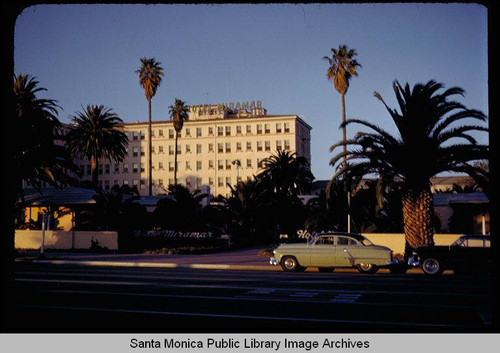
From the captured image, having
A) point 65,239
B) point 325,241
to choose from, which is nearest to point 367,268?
point 325,241

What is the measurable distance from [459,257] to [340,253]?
4.78 meters

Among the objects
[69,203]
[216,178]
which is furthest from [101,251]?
[216,178]

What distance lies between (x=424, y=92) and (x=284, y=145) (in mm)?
85325

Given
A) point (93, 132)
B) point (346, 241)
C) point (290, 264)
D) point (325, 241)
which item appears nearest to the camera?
point (346, 241)

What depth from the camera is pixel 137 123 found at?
120 metres

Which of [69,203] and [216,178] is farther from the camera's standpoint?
[216,178]

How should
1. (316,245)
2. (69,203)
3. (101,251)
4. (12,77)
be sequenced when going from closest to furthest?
1. (12,77)
2. (316,245)
3. (101,251)
4. (69,203)

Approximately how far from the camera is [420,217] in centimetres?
2544

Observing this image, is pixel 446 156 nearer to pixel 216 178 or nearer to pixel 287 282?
pixel 287 282

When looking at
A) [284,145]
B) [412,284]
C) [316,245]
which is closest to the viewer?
[412,284]

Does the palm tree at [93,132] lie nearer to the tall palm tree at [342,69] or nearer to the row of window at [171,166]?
Answer: the tall palm tree at [342,69]

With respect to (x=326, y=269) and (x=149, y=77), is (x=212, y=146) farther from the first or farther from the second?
(x=326, y=269)

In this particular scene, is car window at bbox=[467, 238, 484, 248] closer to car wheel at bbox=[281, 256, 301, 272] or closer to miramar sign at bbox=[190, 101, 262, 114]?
car wheel at bbox=[281, 256, 301, 272]

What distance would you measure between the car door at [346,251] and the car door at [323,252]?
0.20m
